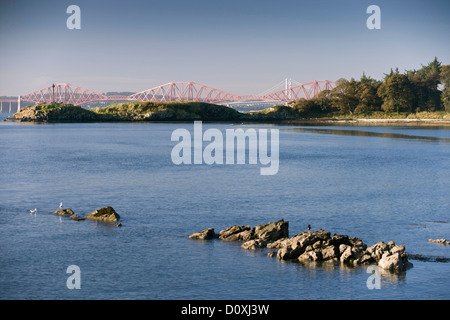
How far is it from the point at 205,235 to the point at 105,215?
7.21m

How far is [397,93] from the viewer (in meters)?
152

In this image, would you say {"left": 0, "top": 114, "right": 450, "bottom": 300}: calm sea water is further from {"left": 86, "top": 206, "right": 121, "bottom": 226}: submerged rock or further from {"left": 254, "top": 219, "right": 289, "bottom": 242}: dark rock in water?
{"left": 254, "top": 219, "right": 289, "bottom": 242}: dark rock in water

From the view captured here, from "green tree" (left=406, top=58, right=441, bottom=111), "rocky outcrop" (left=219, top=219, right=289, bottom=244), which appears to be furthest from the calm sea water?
"green tree" (left=406, top=58, right=441, bottom=111)

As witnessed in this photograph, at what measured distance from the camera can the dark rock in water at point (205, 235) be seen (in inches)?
990

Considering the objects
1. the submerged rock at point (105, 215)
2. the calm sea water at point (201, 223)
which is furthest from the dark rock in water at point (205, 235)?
the submerged rock at point (105, 215)

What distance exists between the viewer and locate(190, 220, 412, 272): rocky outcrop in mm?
21062

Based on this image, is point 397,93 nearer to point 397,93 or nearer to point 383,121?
point 397,93

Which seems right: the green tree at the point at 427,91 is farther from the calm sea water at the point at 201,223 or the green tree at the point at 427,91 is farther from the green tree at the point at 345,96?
the calm sea water at the point at 201,223

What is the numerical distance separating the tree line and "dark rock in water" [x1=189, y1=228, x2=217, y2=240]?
136376 mm

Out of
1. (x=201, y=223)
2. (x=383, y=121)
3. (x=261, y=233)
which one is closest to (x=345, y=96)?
(x=383, y=121)

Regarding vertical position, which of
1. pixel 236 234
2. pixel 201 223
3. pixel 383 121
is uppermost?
pixel 383 121

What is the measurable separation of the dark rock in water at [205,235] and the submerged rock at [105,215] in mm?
5670
